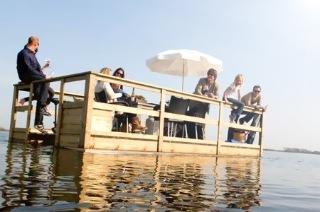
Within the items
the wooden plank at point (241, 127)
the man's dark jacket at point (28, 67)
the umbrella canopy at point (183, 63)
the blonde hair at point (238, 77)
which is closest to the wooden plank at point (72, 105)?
the man's dark jacket at point (28, 67)

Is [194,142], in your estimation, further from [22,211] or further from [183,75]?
[22,211]

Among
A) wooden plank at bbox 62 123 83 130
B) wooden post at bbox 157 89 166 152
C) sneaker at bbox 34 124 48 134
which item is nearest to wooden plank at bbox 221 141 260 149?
wooden post at bbox 157 89 166 152

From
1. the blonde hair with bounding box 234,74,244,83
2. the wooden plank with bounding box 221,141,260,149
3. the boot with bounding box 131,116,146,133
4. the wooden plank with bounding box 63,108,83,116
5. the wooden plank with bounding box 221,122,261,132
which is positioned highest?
the blonde hair with bounding box 234,74,244,83

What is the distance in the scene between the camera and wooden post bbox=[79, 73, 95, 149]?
7.12 meters

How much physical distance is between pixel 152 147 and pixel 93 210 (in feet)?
20.4

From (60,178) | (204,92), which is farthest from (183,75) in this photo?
(60,178)

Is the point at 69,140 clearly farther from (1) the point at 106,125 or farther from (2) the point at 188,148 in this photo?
(2) the point at 188,148

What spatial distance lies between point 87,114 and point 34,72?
93.8 inches

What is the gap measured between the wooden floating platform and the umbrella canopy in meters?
2.55

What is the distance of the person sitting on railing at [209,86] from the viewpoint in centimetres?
984

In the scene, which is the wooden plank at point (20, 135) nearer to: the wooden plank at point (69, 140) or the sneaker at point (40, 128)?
the sneaker at point (40, 128)

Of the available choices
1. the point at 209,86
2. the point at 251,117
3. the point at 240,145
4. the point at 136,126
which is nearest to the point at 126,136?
the point at 136,126

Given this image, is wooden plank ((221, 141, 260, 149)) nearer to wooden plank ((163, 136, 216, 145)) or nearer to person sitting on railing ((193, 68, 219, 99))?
wooden plank ((163, 136, 216, 145))

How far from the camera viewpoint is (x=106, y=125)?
7469 millimetres
